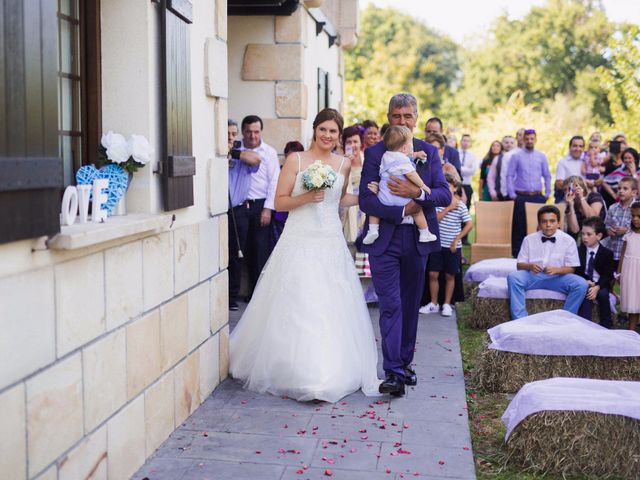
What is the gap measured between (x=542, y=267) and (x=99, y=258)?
5504 millimetres

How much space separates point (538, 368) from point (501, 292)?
2.44 meters

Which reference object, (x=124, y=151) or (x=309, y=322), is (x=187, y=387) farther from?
(x=124, y=151)

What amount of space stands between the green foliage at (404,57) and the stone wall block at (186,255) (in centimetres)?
4203

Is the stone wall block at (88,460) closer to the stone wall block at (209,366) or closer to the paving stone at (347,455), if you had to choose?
the paving stone at (347,455)

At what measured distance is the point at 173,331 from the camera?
216 inches

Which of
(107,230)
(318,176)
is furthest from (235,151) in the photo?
(107,230)

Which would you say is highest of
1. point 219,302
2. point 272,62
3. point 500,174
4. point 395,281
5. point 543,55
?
point 543,55

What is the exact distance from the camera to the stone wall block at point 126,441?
4504 mm

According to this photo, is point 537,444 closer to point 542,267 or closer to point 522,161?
point 542,267

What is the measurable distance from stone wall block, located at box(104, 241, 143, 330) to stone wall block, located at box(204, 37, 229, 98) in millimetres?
1769

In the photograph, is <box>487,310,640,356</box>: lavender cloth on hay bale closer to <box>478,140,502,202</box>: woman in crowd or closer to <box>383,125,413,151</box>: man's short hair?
<box>383,125,413,151</box>: man's short hair

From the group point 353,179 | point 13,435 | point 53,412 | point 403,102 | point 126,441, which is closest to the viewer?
point 13,435

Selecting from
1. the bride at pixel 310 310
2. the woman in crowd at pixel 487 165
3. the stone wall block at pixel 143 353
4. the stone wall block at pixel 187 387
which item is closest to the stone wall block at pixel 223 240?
the bride at pixel 310 310

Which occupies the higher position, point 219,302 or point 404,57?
point 404,57
